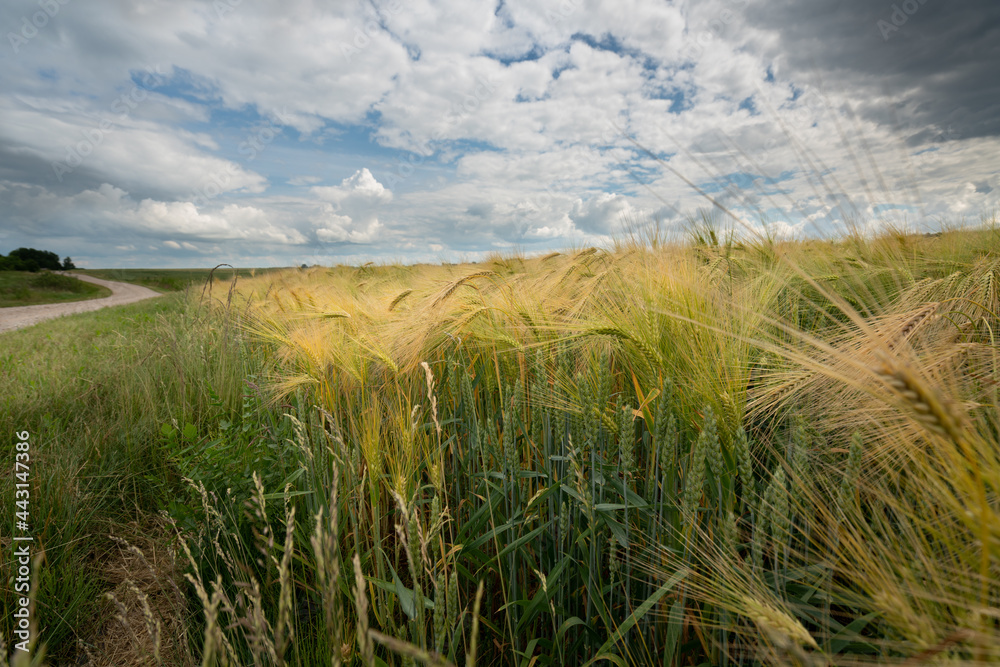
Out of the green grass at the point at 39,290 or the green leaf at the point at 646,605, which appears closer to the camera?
the green leaf at the point at 646,605

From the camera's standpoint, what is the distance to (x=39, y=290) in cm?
1766

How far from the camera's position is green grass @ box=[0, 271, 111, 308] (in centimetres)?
1519

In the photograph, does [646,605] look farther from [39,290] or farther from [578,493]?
[39,290]

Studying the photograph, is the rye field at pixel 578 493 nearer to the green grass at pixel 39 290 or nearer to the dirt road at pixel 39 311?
the dirt road at pixel 39 311

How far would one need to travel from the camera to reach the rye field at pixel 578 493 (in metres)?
0.70

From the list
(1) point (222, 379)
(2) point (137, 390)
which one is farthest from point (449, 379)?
(2) point (137, 390)

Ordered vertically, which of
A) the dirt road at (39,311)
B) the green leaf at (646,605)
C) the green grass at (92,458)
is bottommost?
the dirt road at (39,311)

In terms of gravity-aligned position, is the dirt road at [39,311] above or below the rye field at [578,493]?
below

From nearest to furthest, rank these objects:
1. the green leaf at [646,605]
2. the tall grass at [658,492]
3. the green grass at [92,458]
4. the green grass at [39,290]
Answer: the tall grass at [658,492] < the green leaf at [646,605] < the green grass at [92,458] < the green grass at [39,290]

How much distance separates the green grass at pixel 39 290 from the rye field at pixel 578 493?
18.8m

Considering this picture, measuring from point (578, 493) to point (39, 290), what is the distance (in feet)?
84.7

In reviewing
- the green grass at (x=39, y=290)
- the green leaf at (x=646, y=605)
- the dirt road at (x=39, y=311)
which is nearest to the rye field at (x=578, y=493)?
the green leaf at (x=646, y=605)

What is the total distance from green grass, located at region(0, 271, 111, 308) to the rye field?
1880cm

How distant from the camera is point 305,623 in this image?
1.43 m
